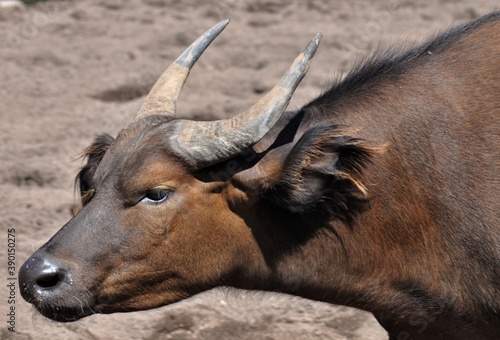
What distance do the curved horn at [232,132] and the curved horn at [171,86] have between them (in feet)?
1.91

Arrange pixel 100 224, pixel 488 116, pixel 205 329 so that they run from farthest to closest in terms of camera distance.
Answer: pixel 205 329, pixel 488 116, pixel 100 224

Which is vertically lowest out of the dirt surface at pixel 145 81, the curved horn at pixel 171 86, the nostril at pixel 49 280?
the dirt surface at pixel 145 81

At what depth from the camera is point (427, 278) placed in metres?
5.65

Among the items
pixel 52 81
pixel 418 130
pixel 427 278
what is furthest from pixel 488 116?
pixel 52 81

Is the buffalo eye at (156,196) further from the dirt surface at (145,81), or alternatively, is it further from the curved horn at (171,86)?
the dirt surface at (145,81)

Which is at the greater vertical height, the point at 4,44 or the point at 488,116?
the point at 488,116

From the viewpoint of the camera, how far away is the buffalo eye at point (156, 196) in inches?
210

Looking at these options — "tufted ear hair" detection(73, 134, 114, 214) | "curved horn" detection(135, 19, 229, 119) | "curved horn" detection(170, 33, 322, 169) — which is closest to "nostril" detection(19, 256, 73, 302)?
"tufted ear hair" detection(73, 134, 114, 214)

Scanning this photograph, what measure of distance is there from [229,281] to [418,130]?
141 cm

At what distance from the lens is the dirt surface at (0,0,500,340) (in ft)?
24.1

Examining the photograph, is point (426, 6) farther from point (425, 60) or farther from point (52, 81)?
point (425, 60)

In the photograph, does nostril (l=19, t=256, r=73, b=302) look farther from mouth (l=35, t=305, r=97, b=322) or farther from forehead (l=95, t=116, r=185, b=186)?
forehead (l=95, t=116, r=185, b=186)

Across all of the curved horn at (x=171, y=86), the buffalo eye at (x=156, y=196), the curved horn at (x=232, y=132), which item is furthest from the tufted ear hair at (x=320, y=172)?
the curved horn at (x=171, y=86)

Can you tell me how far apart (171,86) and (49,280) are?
5.15ft
